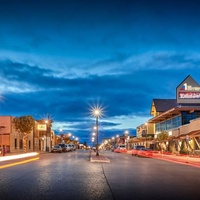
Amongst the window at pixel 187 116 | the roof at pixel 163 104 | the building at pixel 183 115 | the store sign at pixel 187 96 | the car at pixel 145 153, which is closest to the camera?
the car at pixel 145 153

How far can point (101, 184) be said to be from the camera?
47.7ft

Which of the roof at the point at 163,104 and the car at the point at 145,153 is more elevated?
the roof at the point at 163,104

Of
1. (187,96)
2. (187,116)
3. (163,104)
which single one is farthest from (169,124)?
(163,104)

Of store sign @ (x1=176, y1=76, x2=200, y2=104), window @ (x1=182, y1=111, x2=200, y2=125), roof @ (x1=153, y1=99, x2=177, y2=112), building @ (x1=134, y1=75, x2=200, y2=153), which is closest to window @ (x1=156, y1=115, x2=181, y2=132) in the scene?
building @ (x1=134, y1=75, x2=200, y2=153)

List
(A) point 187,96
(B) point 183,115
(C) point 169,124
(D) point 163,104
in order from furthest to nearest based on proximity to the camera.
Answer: (D) point 163,104
(C) point 169,124
(A) point 187,96
(B) point 183,115

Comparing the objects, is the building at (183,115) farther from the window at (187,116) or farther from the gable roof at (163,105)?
the gable roof at (163,105)

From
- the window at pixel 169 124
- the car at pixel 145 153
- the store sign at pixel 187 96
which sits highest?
the store sign at pixel 187 96

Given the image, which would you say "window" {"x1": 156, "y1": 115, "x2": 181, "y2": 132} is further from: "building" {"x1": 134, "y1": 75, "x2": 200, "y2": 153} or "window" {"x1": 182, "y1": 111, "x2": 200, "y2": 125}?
"window" {"x1": 182, "y1": 111, "x2": 200, "y2": 125}

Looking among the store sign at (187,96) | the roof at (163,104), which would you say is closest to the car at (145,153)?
the store sign at (187,96)

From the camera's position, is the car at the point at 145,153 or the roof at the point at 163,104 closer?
the car at the point at 145,153

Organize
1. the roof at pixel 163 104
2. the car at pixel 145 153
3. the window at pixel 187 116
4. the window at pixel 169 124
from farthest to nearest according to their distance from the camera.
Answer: the roof at pixel 163 104 → the window at pixel 169 124 → the window at pixel 187 116 → the car at pixel 145 153

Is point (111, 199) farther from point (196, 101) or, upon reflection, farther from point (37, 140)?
point (37, 140)

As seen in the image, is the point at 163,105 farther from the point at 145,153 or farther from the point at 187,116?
the point at 145,153

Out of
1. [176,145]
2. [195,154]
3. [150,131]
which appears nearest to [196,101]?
[176,145]
